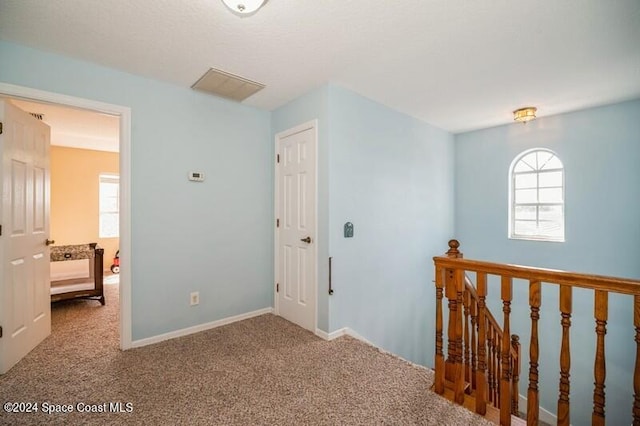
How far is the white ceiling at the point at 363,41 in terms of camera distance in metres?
1.75

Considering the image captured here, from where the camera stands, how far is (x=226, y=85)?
2.73 metres

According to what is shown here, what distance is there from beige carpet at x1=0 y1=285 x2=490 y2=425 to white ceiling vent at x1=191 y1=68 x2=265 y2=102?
2.42 m

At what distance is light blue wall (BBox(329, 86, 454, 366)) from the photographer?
9.18 feet

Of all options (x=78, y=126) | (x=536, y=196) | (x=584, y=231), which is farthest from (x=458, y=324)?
(x=78, y=126)

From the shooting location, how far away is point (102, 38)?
6.66 ft

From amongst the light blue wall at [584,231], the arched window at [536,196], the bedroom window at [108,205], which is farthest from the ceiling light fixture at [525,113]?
the bedroom window at [108,205]

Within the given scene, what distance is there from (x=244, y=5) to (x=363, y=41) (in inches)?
34.8

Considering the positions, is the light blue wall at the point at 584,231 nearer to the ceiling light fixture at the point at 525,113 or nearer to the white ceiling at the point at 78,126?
the ceiling light fixture at the point at 525,113

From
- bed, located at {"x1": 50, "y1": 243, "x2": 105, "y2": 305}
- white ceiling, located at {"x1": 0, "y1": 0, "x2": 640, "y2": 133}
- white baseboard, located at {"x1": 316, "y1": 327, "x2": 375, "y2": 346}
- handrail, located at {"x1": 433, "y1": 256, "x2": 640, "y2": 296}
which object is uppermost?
white ceiling, located at {"x1": 0, "y1": 0, "x2": 640, "y2": 133}

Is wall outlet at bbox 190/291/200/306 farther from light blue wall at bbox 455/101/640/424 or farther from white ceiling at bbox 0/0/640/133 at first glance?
light blue wall at bbox 455/101/640/424

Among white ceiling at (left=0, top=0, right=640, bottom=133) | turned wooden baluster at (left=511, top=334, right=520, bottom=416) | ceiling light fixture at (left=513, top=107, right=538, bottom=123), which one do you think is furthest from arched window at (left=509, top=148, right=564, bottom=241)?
turned wooden baluster at (left=511, top=334, right=520, bottom=416)

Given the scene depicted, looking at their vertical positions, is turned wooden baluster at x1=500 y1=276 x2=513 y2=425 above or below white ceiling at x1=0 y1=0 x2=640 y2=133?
below

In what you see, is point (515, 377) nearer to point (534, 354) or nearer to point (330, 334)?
point (534, 354)

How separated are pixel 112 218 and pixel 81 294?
2.56 metres
